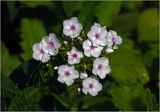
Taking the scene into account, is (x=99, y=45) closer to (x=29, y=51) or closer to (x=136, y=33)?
(x=29, y=51)

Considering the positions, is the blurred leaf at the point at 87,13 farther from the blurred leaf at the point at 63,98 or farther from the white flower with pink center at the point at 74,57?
the white flower with pink center at the point at 74,57

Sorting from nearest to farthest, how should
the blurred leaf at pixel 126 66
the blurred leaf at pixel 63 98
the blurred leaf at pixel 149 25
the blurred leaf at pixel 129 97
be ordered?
the blurred leaf at pixel 63 98
the blurred leaf at pixel 129 97
the blurred leaf at pixel 126 66
the blurred leaf at pixel 149 25

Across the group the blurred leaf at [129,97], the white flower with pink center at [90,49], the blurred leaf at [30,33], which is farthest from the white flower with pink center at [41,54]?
the blurred leaf at [30,33]

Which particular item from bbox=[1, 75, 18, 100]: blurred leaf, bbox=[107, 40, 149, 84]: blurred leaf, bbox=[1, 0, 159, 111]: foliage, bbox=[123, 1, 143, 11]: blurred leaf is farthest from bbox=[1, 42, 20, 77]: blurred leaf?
bbox=[123, 1, 143, 11]: blurred leaf

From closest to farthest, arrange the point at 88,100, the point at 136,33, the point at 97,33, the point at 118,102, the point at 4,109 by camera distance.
→ the point at 97,33 → the point at 4,109 → the point at 118,102 → the point at 88,100 → the point at 136,33

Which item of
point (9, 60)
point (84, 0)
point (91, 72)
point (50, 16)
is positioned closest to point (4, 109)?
point (91, 72)

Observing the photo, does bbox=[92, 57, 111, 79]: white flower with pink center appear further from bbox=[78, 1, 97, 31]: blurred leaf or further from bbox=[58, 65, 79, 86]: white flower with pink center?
bbox=[78, 1, 97, 31]: blurred leaf

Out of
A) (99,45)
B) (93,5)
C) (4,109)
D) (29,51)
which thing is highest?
(93,5)
